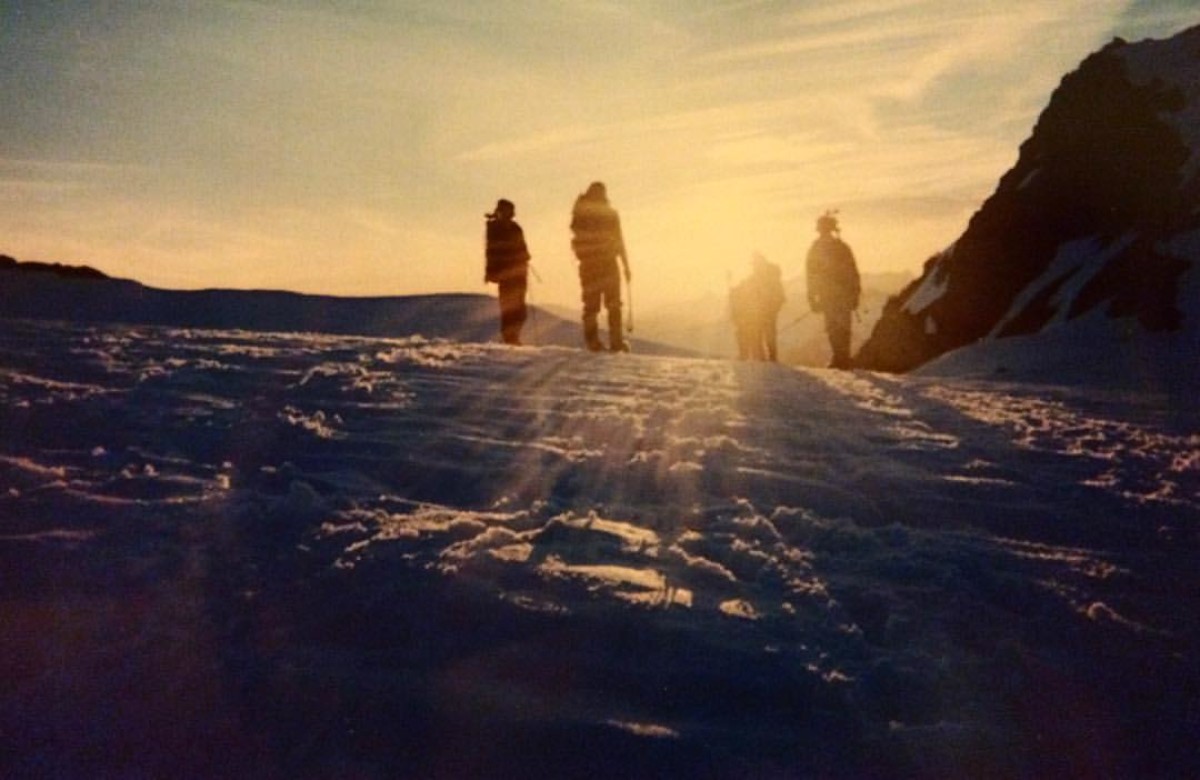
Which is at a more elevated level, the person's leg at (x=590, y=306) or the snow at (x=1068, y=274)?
the snow at (x=1068, y=274)

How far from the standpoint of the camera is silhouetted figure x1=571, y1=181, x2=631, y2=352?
1386cm

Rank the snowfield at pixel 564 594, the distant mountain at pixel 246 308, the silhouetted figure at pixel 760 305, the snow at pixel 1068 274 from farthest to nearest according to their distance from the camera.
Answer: the distant mountain at pixel 246 308 < the silhouetted figure at pixel 760 305 < the snow at pixel 1068 274 < the snowfield at pixel 564 594

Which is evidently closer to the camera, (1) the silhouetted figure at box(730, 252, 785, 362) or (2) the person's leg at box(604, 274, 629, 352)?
(2) the person's leg at box(604, 274, 629, 352)

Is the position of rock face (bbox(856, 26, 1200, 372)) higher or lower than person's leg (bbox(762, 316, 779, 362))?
higher

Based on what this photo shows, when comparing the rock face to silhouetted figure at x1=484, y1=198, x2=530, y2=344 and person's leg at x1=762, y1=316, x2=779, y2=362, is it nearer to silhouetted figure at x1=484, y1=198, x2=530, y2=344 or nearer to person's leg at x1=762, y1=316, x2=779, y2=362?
person's leg at x1=762, y1=316, x2=779, y2=362

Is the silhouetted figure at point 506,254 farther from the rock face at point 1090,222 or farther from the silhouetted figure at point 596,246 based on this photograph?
the rock face at point 1090,222

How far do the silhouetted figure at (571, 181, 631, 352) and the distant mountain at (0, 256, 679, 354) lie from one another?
1010cm

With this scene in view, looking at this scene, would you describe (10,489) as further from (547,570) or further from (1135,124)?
(1135,124)

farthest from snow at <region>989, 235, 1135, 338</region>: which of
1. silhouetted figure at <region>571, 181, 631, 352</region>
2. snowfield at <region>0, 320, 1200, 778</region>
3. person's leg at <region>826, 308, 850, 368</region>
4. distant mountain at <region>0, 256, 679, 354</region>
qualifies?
snowfield at <region>0, 320, 1200, 778</region>

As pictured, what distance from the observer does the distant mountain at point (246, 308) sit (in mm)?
26461

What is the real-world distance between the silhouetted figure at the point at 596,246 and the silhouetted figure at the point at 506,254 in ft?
3.00

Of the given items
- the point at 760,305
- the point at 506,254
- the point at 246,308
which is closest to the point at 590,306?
the point at 506,254

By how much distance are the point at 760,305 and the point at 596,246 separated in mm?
7317

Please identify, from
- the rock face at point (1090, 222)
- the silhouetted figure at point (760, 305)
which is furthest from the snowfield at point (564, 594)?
the silhouetted figure at point (760, 305)
